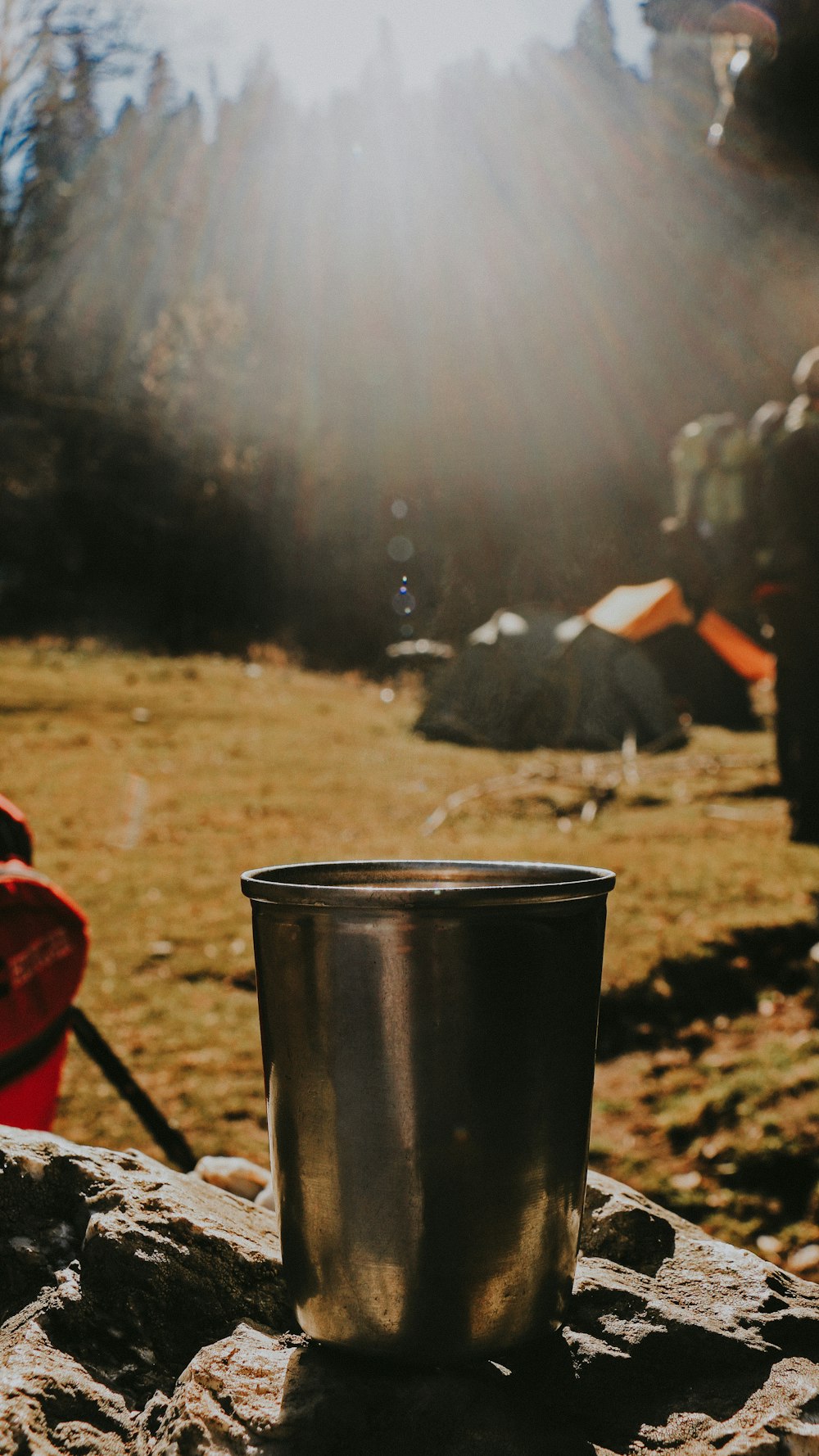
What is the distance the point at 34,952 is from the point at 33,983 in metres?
0.06

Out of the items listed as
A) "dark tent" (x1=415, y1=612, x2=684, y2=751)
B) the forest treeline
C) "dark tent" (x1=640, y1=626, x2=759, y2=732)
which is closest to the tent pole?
the forest treeline

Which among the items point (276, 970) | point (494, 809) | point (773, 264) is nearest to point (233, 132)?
point (494, 809)

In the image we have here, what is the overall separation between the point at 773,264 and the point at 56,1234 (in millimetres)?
3956

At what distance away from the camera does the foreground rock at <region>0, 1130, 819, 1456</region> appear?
1.29 meters

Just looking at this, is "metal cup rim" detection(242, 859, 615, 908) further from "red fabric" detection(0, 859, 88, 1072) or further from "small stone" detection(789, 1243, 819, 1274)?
"small stone" detection(789, 1243, 819, 1274)

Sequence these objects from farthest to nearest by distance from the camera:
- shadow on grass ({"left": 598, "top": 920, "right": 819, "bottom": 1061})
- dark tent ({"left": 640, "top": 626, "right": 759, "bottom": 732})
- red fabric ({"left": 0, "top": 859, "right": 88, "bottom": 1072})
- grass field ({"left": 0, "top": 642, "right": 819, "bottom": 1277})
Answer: dark tent ({"left": 640, "top": 626, "right": 759, "bottom": 732}), shadow on grass ({"left": 598, "top": 920, "right": 819, "bottom": 1061}), grass field ({"left": 0, "top": 642, "right": 819, "bottom": 1277}), red fabric ({"left": 0, "top": 859, "right": 88, "bottom": 1072})

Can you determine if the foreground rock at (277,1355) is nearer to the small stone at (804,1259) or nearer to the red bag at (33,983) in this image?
the red bag at (33,983)

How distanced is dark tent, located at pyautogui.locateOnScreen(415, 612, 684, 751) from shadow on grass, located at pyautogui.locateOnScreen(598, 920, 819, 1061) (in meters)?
7.00

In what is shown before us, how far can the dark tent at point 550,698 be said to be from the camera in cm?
1301

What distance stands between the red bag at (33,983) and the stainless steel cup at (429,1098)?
2.76 feet

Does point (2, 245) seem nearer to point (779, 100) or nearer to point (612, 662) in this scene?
point (612, 662)

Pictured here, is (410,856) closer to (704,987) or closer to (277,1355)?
(704,987)

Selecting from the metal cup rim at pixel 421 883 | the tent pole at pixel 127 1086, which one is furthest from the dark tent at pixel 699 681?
the metal cup rim at pixel 421 883

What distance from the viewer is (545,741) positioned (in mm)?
13008
